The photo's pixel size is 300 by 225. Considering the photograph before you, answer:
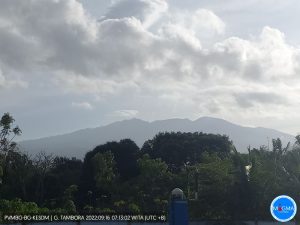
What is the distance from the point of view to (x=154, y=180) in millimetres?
42719

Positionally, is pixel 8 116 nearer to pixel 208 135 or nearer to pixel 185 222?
pixel 185 222

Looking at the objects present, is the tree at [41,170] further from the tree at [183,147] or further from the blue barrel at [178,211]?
the blue barrel at [178,211]

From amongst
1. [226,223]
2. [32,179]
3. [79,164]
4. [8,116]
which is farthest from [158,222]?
[79,164]

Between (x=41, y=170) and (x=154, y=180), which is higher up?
(x=41, y=170)

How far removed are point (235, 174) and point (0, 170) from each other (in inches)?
778

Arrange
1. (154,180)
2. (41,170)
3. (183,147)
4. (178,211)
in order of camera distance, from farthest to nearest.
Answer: (183,147) → (41,170) → (154,180) → (178,211)

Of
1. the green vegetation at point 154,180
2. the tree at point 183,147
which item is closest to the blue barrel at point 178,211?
the green vegetation at point 154,180

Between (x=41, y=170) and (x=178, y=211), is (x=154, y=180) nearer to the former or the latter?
(x=41, y=170)

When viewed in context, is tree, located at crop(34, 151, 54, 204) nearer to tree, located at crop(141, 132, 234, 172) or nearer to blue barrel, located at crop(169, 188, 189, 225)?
tree, located at crop(141, 132, 234, 172)

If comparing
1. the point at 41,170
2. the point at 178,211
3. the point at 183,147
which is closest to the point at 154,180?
the point at 41,170

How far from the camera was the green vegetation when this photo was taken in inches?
1314

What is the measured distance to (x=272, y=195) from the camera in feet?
110

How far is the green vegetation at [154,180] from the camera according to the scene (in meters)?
33.4

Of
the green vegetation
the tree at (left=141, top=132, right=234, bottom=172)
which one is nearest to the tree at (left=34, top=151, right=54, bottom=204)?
the green vegetation
